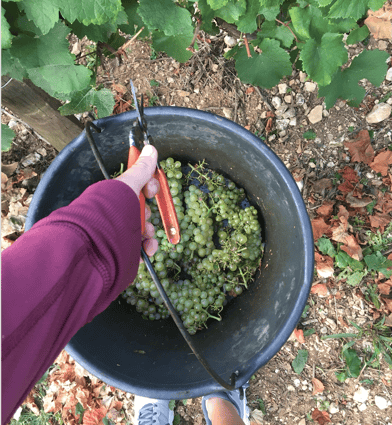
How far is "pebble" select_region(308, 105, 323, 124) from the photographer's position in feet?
6.86

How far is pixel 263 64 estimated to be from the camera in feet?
4.09

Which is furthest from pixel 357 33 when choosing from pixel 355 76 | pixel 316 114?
pixel 316 114

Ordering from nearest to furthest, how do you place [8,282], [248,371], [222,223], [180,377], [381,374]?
[8,282]
[248,371]
[180,377]
[222,223]
[381,374]

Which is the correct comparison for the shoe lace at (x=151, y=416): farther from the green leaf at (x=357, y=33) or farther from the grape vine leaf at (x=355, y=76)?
the green leaf at (x=357, y=33)

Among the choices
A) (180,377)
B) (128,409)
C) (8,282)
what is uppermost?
(8,282)

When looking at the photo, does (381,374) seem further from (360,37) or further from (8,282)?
(8,282)

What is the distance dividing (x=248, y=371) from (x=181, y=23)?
1216 mm

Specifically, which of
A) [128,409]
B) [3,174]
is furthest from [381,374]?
[3,174]

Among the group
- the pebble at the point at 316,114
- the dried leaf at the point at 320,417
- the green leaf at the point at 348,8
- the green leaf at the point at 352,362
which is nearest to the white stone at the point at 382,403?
the green leaf at the point at 352,362

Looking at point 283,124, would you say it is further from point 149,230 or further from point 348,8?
point 348,8

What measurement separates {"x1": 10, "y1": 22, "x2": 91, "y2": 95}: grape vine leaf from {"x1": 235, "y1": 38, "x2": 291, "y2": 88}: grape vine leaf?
0.58 meters

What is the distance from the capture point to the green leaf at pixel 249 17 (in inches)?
40.9

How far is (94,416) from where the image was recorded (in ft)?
6.71

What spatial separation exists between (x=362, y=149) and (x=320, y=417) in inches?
62.3
